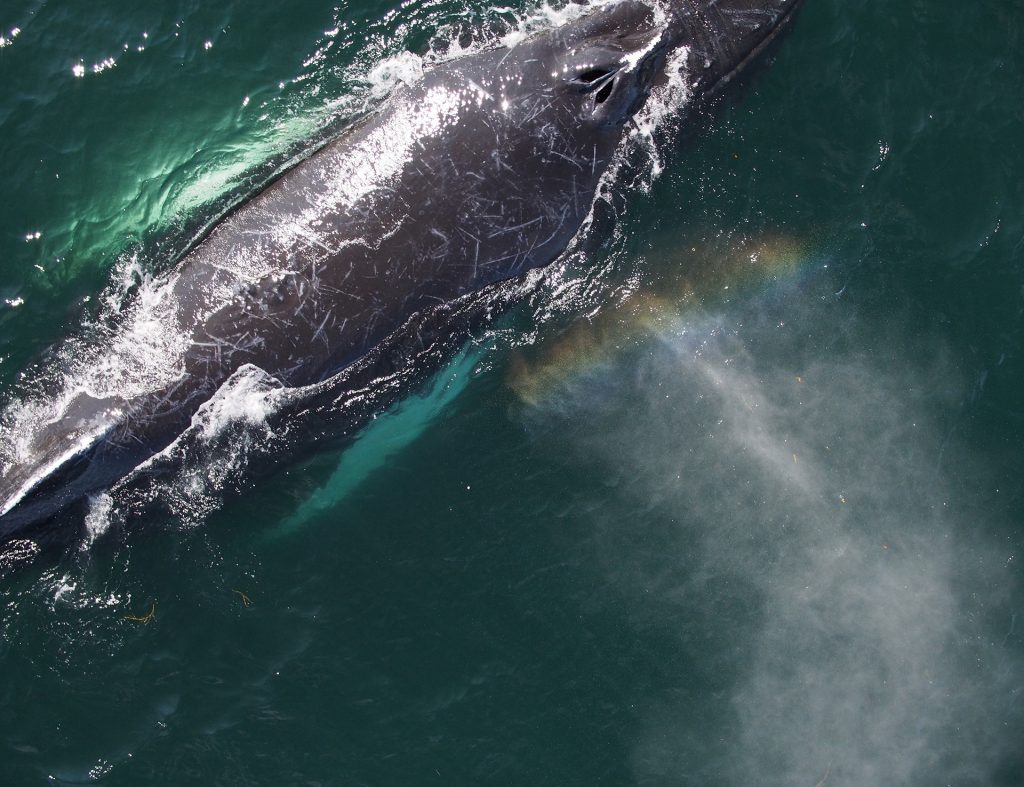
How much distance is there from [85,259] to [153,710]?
5680 mm

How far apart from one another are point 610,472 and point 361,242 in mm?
4517

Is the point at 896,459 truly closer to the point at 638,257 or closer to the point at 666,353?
the point at 666,353

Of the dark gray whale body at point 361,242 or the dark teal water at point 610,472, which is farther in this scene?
the dark teal water at point 610,472

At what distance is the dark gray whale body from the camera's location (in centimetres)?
1005

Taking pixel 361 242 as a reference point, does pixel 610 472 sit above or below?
below

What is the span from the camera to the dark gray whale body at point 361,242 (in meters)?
10.0

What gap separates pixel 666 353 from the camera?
12.4 metres

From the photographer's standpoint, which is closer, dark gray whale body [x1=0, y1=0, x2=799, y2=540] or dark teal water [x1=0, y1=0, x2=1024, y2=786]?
dark gray whale body [x1=0, y1=0, x2=799, y2=540]

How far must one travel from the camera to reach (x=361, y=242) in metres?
10.1

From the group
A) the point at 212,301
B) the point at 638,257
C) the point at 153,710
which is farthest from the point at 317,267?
the point at 153,710

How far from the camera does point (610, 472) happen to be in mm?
12148

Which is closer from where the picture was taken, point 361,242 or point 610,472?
point 361,242

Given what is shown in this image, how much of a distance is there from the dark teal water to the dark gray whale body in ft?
3.79

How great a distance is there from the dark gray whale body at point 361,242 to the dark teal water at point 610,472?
1157 mm
